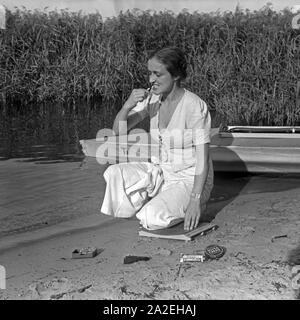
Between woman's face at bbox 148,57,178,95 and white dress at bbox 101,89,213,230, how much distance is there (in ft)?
0.45

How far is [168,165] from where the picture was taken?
443 cm

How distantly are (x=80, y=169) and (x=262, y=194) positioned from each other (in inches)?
99.8

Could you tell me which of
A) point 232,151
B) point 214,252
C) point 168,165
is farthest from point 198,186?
point 232,151

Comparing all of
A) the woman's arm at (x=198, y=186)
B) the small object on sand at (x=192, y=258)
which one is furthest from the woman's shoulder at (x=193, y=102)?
the small object on sand at (x=192, y=258)

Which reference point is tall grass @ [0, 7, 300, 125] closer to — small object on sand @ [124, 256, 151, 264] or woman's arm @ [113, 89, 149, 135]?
woman's arm @ [113, 89, 149, 135]

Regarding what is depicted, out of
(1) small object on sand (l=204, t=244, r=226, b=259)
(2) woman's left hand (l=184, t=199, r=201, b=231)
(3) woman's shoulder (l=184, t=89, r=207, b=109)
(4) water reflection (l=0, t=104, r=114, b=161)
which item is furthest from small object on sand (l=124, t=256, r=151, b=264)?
(4) water reflection (l=0, t=104, r=114, b=161)

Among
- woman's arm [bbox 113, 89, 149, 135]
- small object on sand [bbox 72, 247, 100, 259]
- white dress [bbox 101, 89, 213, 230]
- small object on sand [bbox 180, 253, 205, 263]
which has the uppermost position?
woman's arm [bbox 113, 89, 149, 135]

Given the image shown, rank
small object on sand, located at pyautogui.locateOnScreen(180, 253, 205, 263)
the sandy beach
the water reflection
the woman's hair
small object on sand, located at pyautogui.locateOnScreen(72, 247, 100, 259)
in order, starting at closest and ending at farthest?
the sandy beach
small object on sand, located at pyautogui.locateOnScreen(180, 253, 205, 263)
small object on sand, located at pyautogui.locateOnScreen(72, 247, 100, 259)
the woman's hair
the water reflection

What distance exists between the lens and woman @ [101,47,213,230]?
4176mm

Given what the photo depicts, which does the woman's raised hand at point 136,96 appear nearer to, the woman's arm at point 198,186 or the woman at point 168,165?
the woman at point 168,165

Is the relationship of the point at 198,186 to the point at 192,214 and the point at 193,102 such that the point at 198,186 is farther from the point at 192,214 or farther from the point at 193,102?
the point at 193,102

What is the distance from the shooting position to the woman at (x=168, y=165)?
418cm
